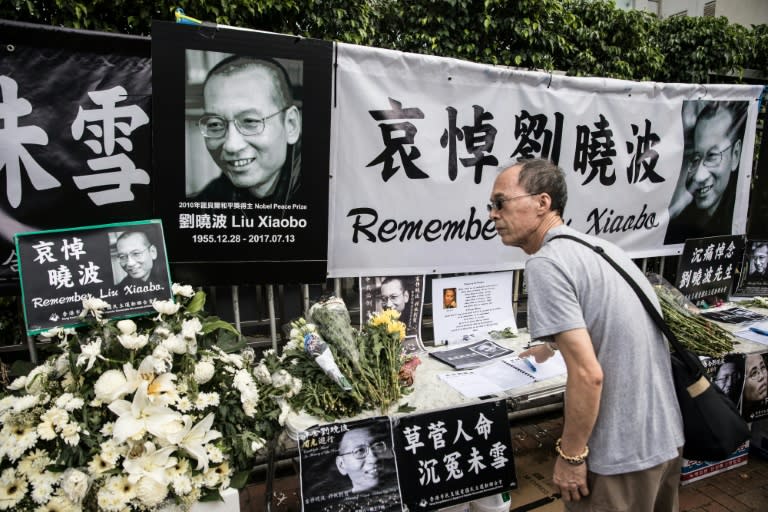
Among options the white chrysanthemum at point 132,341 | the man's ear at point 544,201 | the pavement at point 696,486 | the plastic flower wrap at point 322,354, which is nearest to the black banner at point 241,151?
the plastic flower wrap at point 322,354

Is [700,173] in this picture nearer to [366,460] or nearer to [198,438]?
[366,460]

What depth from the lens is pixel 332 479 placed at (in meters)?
1.97

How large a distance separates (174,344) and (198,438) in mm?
368

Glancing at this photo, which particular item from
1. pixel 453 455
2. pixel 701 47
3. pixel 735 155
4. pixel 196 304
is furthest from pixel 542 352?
pixel 701 47

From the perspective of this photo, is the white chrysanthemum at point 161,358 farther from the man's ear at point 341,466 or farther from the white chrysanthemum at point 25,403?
the man's ear at point 341,466

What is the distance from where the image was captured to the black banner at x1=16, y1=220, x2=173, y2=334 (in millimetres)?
1998

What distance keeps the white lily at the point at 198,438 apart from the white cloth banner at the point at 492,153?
1.33 m

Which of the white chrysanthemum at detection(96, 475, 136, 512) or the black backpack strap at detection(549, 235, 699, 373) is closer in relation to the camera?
the white chrysanthemum at detection(96, 475, 136, 512)

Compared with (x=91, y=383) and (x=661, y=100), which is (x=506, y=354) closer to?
(x=91, y=383)

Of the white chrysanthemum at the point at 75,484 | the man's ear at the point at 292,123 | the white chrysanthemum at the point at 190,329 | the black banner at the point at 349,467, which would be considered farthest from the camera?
the man's ear at the point at 292,123

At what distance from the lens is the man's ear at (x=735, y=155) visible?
13.4ft

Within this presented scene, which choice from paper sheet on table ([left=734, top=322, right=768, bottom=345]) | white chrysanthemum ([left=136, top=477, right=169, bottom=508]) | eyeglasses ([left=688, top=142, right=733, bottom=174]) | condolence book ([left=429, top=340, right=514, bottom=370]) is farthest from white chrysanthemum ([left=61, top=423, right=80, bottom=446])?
eyeglasses ([left=688, top=142, right=733, bottom=174])

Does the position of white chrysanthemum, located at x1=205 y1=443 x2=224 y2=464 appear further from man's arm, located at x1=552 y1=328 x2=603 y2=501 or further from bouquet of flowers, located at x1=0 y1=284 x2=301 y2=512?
man's arm, located at x1=552 y1=328 x2=603 y2=501

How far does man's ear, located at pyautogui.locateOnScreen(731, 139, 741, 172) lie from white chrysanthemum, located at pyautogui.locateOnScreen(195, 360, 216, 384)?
15.6 feet
